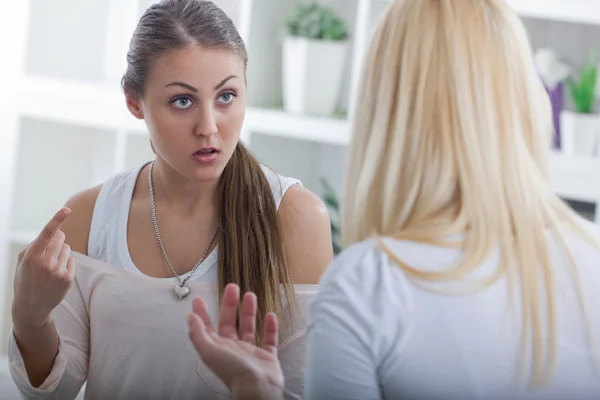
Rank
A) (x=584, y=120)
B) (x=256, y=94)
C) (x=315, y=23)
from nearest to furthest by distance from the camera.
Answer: (x=584, y=120)
(x=315, y=23)
(x=256, y=94)

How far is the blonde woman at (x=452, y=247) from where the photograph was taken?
2.93 feet

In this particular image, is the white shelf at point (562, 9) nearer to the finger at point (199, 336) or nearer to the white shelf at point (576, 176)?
the white shelf at point (576, 176)

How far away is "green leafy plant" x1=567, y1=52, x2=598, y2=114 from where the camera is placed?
232cm

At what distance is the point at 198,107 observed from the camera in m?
1.36

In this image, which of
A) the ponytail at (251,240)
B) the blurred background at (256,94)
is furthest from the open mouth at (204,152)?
the blurred background at (256,94)

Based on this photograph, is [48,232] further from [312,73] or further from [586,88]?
[586,88]

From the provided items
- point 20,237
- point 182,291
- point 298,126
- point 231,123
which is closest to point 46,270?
point 182,291

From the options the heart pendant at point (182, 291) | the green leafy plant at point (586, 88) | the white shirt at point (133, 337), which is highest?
the green leafy plant at point (586, 88)

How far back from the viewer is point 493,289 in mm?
893

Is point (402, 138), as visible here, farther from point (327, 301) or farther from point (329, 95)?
point (329, 95)

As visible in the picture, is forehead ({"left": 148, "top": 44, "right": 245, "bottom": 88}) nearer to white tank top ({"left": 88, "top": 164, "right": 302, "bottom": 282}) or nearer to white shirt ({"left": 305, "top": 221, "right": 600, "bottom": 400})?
white tank top ({"left": 88, "top": 164, "right": 302, "bottom": 282})

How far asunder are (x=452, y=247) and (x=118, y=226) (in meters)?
0.72

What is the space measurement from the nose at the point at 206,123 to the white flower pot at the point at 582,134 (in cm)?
127

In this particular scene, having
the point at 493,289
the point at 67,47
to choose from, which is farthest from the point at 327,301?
the point at 67,47
